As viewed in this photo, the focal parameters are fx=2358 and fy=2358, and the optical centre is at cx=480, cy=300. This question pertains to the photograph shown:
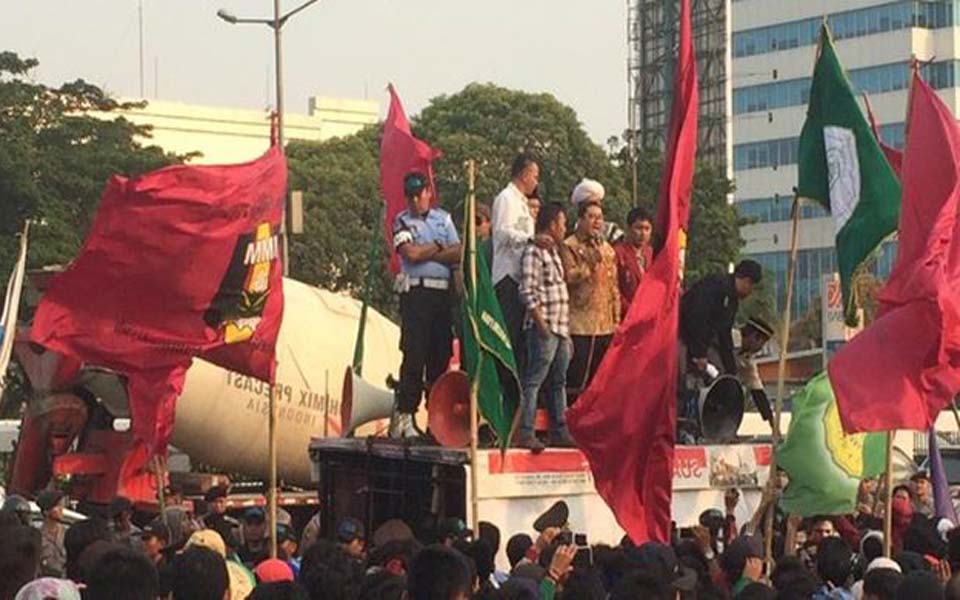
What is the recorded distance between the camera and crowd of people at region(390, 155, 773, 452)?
13383mm

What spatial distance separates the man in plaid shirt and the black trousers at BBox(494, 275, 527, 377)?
9cm

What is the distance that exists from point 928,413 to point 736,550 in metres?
1.92

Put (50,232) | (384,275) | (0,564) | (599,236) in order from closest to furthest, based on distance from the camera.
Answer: (0,564), (599,236), (50,232), (384,275)

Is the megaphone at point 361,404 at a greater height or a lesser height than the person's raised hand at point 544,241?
lesser

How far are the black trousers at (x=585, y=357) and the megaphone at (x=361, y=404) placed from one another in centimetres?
212

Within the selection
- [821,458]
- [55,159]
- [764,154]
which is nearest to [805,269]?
A: [764,154]

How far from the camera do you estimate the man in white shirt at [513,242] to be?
13.5m

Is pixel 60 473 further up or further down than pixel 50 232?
further down

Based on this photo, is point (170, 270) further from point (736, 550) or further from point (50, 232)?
point (50, 232)

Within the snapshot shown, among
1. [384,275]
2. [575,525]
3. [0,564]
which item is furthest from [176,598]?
[384,275]

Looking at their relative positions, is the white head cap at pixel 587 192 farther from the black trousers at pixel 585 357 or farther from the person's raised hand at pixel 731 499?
the person's raised hand at pixel 731 499

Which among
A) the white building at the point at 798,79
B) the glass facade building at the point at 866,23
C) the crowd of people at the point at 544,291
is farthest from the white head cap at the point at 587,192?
the glass facade building at the point at 866,23

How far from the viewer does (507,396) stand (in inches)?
519

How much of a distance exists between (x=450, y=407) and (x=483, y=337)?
1.03 metres
